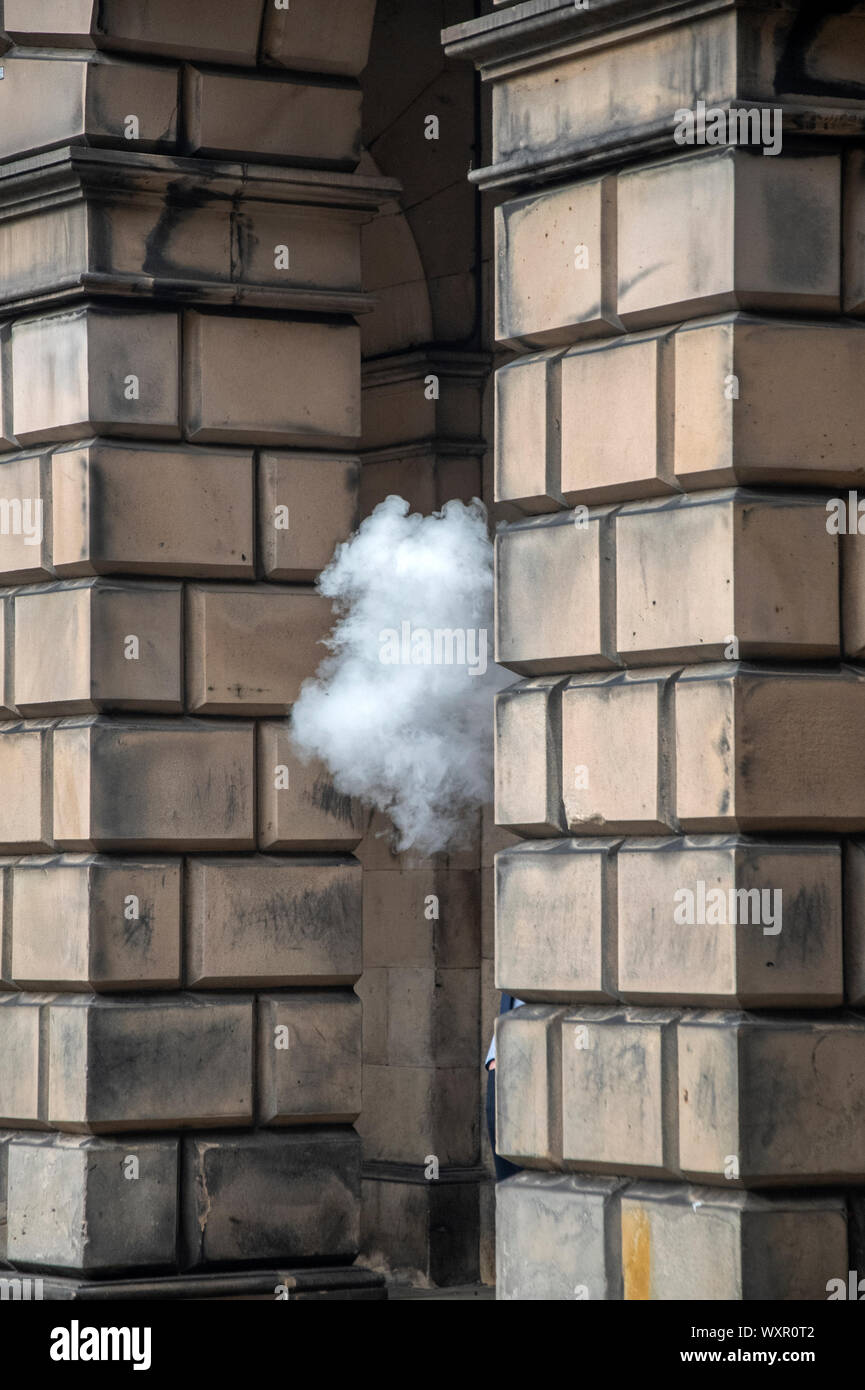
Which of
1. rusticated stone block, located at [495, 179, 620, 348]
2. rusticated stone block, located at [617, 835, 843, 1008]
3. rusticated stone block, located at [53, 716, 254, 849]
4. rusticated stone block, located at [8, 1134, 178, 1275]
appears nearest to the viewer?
rusticated stone block, located at [617, 835, 843, 1008]

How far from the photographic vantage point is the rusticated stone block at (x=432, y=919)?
45.1ft

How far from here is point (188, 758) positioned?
35.9ft

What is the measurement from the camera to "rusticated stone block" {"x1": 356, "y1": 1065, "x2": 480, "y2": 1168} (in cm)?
1365

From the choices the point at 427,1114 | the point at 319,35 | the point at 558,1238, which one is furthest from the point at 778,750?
the point at 427,1114

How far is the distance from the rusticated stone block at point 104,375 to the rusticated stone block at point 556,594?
7.48 ft

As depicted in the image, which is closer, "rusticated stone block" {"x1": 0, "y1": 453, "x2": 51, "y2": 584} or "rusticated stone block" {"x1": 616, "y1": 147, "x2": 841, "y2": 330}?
"rusticated stone block" {"x1": 616, "y1": 147, "x2": 841, "y2": 330}

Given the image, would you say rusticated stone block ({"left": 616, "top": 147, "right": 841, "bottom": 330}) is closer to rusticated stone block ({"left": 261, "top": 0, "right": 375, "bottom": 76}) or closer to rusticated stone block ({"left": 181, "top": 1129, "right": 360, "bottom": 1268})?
rusticated stone block ({"left": 261, "top": 0, "right": 375, "bottom": 76})

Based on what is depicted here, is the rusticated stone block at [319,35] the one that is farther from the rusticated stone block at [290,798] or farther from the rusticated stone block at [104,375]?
the rusticated stone block at [290,798]

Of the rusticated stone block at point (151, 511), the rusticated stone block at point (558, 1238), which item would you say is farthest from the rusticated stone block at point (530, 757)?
the rusticated stone block at point (151, 511)

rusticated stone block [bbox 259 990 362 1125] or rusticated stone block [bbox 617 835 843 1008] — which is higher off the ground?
rusticated stone block [bbox 617 835 843 1008]

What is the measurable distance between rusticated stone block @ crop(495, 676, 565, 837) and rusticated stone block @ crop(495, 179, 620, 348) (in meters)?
1.17

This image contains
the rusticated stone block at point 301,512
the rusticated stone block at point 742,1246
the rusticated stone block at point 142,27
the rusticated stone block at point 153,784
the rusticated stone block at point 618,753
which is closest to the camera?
the rusticated stone block at point 742,1246

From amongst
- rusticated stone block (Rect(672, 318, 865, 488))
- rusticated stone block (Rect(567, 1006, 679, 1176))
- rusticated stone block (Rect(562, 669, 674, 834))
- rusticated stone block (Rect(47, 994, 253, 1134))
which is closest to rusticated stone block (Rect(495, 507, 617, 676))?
rusticated stone block (Rect(562, 669, 674, 834))

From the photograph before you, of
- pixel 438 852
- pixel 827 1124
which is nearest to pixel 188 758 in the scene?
pixel 438 852
